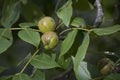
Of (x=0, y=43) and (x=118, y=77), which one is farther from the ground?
(x=0, y=43)

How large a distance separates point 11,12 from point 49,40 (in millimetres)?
481

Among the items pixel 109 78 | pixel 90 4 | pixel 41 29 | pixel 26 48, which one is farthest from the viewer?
pixel 26 48

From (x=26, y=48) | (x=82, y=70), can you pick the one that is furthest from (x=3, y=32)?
(x=26, y=48)

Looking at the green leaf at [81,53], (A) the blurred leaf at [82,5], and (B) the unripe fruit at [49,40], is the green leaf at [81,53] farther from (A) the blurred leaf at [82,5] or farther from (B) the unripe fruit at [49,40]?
(A) the blurred leaf at [82,5]

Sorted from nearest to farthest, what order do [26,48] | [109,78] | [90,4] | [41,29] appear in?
1. [109,78]
2. [41,29]
3. [90,4]
4. [26,48]

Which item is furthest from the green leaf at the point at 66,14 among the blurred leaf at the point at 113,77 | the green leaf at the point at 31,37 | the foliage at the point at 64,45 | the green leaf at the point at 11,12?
the green leaf at the point at 11,12

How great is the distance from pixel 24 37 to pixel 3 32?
0.32 ft

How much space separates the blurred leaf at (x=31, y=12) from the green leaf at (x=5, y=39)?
1.56 feet

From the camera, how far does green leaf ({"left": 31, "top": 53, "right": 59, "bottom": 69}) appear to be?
133cm

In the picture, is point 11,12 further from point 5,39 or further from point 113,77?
point 113,77

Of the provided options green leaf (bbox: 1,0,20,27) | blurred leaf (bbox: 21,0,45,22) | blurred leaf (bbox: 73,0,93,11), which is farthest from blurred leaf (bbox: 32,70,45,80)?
blurred leaf (bbox: 21,0,45,22)

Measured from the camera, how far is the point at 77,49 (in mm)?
1356

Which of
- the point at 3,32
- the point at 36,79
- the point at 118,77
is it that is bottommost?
the point at 118,77

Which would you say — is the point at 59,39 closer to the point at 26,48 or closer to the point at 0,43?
the point at 0,43
